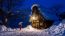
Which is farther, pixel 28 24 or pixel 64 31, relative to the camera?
pixel 28 24

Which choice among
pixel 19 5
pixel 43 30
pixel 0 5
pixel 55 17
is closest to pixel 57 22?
pixel 55 17

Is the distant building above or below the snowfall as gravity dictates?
above

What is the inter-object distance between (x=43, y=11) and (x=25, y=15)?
0.36 meters

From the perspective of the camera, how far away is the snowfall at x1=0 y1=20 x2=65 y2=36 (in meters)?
2.96

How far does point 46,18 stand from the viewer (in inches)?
122

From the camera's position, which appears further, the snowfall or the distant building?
the distant building

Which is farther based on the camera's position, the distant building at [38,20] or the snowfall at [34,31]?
the distant building at [38,20]

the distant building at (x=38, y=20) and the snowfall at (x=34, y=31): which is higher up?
the distant building at (x=38, y=20)

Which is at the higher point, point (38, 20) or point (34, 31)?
point (38, 20)

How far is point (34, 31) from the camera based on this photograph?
Answer: 3059 millimetres

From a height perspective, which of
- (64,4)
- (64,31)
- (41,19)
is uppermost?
(64,4)

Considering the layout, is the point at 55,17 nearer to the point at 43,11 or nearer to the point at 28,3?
the point at 43,11

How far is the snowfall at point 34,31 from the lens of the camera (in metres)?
2.96

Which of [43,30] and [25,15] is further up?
[25,15]
